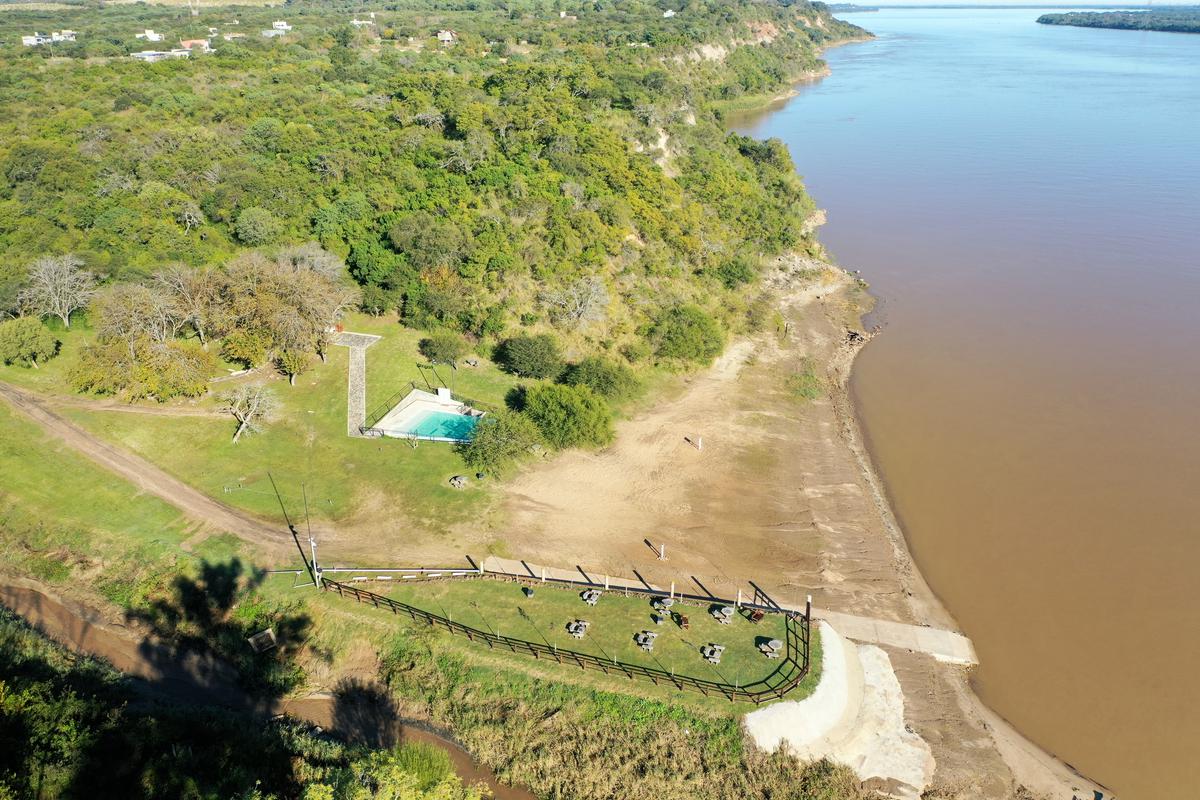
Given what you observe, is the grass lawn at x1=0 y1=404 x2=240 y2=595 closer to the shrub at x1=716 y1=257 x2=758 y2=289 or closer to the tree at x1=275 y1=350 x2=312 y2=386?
the tree at x1=275 y1=350 x2=312 y2=386

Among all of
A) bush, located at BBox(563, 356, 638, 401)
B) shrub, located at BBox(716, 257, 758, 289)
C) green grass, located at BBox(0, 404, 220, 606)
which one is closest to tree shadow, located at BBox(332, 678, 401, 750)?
green grass, located at BBox(0, 404, 220, 606)

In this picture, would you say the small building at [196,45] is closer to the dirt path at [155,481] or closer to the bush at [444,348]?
the dirt path at [155,481]

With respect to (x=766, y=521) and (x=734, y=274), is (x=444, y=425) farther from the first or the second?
(x=734, y=274)

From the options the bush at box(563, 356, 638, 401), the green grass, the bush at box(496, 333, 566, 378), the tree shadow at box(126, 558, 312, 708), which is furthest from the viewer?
the bush at box(496, 333, 566, 378)

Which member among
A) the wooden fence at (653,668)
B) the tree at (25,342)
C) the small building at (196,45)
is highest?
the small building at (196,45)

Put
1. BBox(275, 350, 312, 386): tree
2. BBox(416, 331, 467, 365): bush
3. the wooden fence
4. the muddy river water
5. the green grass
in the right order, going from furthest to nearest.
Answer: BBox(416, 331, 467, 365): bush → BBox(275, 350, 312, 386): tree → the green grass → the muddy river water → the wooden fence

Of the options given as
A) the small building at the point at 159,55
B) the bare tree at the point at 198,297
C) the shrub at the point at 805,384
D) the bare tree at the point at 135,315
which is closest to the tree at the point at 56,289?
the bare tree at the point at 135,315
